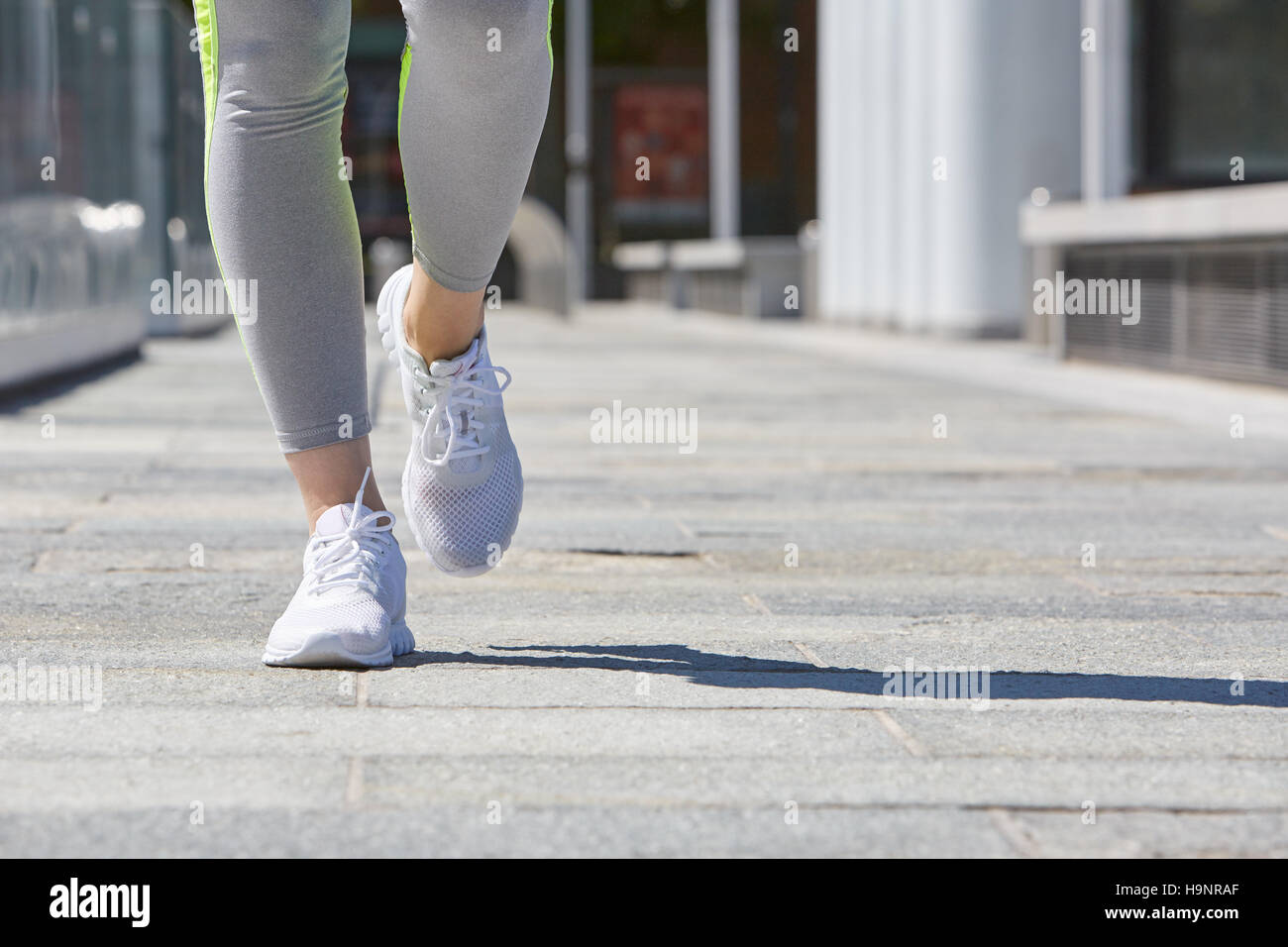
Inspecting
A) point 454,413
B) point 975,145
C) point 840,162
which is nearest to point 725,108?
point 840,162

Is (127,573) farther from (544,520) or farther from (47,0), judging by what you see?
(47,0)

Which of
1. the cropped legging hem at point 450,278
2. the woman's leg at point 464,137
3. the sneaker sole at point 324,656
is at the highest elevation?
the woman's leg at point 464,137

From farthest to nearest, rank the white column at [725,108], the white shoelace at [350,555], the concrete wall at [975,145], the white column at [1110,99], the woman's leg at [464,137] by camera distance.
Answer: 1. the white column at [725,108]
2. the concrete wall at [975,145]
3. the white column at [1110,99]
4. the white shoelace at [350,555]
5. the woman's leg at [464,137]

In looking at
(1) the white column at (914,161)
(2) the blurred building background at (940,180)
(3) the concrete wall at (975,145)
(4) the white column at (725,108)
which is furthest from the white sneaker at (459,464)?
(4) the white column at (725,108)

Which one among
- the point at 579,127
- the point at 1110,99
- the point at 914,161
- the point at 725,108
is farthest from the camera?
the point at 579,127

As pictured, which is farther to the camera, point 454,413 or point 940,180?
point 940,180

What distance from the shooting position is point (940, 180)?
46.5 ft

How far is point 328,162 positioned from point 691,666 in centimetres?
76

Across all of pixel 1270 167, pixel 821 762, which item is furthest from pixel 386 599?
pixel 1270 167

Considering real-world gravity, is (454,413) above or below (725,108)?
below

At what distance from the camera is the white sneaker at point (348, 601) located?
243cm

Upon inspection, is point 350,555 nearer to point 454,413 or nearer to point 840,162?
point 454,413

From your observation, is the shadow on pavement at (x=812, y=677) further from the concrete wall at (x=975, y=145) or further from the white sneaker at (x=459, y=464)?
the concrete wall at (x=975, y=145)

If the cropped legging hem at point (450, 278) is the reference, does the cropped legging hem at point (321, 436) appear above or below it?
below
